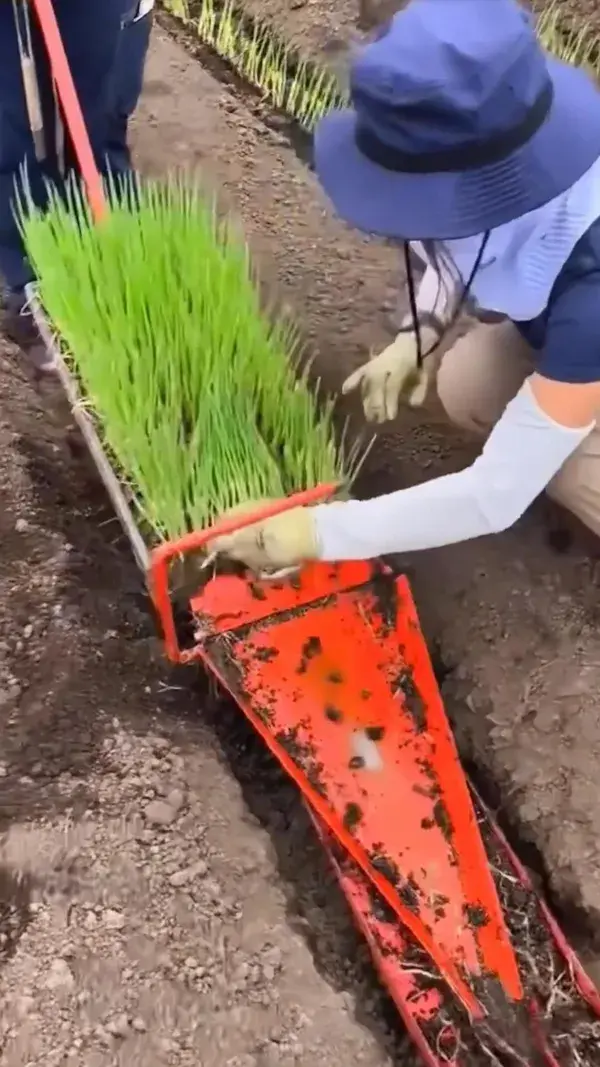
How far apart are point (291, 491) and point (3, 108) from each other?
0.71 meters

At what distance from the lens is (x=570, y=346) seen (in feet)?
3.49

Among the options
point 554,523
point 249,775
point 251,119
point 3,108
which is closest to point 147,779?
point 249,775

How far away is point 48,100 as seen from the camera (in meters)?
1.51

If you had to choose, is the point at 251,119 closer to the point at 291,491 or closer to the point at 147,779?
the point at 291,491

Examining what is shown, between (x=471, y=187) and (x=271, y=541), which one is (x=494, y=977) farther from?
(x=471, y=187)

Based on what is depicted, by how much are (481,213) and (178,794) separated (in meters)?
0.77

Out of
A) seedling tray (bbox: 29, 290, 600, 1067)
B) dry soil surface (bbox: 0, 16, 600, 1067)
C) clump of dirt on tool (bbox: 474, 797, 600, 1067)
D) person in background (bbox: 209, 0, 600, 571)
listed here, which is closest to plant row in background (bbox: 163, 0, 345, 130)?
dry soil surface (bbox: 0, 16, 600, 1067)

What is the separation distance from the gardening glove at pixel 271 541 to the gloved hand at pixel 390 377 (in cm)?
30

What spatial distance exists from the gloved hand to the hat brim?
0.54 m

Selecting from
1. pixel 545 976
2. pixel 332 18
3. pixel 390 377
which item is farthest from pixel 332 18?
pixel 545 976

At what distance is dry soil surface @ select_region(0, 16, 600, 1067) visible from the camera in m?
1.18

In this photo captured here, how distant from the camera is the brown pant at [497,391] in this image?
142cm

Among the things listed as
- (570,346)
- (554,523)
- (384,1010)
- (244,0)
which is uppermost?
(570,346)

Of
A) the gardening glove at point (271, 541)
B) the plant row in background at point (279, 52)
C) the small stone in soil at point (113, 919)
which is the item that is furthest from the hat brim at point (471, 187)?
the plant row in background at point (279, 52)
